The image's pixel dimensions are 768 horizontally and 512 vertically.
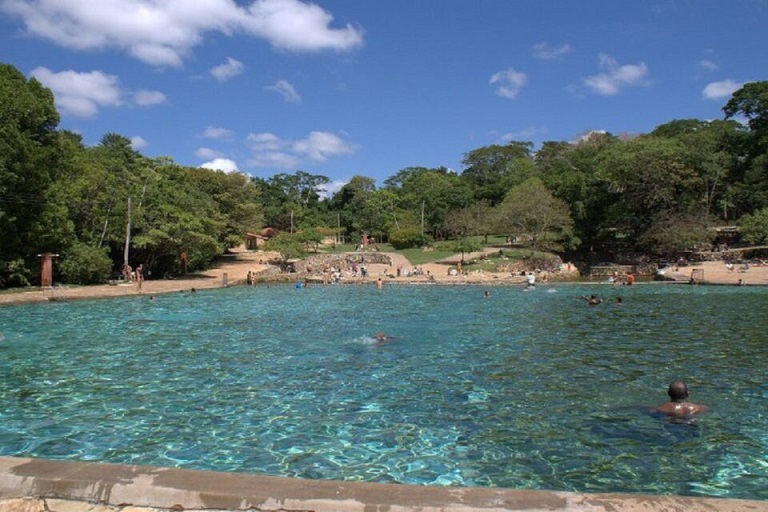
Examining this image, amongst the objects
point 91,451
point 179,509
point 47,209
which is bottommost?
point 91,451

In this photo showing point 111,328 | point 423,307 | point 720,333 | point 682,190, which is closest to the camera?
point 720,333

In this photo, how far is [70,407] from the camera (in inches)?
367

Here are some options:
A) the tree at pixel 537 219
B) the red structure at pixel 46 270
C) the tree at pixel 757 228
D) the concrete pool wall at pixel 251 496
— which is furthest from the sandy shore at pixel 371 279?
the concrete pool wall at pixel 251 496

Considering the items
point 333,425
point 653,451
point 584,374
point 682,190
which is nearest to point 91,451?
point 333,425

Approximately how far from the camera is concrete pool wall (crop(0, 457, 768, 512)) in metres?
3.62

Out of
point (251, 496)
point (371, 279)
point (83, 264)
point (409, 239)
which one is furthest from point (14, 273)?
point (409, 239)

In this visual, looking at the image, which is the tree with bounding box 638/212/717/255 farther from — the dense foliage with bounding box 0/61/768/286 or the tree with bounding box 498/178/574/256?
the tree with bounding box 498/178/574/256

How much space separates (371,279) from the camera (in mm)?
44469

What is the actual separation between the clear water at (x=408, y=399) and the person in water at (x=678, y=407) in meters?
0.21

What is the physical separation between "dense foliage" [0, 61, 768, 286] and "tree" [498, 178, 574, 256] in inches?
5.5

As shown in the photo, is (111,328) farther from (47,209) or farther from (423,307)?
(47,209)

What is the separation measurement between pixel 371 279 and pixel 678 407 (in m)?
36.4

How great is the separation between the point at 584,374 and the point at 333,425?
5.96 meters

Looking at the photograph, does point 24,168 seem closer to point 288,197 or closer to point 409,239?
point 409,239
